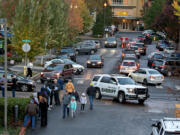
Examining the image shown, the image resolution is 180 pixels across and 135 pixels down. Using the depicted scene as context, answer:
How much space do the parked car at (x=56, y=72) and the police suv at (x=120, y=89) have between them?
6911 millimetres

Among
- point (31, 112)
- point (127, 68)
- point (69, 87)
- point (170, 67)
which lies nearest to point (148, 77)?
point (127, 68)

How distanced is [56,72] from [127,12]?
109 meters

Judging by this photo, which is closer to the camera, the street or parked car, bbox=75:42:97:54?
the street

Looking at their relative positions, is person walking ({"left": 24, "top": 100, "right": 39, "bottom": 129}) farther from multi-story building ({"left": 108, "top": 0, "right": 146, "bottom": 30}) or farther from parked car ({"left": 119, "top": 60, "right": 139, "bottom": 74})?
multi-story building ({"left": 108, "top": 0, "right": 146, "bottom": 30})

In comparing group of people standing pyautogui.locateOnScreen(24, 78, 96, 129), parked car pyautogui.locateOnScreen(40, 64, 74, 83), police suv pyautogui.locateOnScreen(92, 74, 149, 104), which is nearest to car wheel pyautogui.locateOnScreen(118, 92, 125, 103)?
police suv pyautogui.locateOnScreen(92, 74, 149, 104)

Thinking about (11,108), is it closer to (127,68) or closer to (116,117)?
(116,117)

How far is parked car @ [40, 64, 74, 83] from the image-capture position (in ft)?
123

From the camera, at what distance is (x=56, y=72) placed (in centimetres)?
3791

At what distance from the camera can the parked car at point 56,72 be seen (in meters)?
37.3

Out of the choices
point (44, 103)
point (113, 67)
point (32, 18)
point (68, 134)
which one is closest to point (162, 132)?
point (68, 134)

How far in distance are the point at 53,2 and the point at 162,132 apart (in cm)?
4153

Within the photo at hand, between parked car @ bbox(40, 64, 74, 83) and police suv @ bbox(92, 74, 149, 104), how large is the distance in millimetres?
6911

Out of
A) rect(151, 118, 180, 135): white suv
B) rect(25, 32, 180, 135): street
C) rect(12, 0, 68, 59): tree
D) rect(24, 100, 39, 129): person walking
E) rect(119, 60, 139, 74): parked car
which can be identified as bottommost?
rect(25, 32, 180, 135): street

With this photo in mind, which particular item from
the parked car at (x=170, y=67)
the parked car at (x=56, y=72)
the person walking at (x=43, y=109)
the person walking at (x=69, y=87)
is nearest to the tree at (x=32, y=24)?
the parked car at (x=56, y=72)
